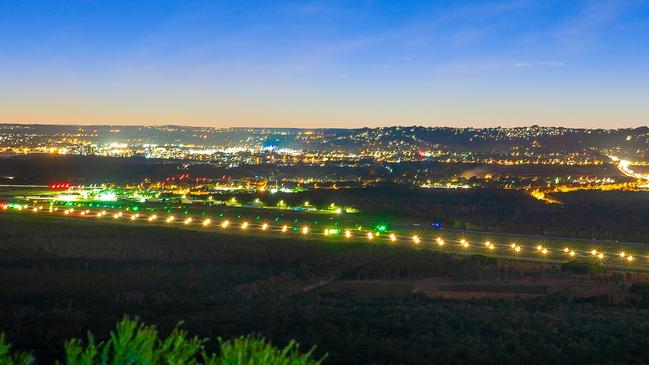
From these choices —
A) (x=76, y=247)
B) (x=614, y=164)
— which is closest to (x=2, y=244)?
(x=76, y=247)

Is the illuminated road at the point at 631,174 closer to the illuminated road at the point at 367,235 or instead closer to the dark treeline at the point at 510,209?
the dark treeline at the point at 510,209

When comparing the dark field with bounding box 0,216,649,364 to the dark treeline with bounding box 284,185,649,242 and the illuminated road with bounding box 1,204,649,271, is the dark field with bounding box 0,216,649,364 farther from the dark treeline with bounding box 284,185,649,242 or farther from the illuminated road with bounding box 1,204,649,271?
the dark treeline with bounding box 284,185,649,242

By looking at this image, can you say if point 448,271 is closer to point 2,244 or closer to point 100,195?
point 2,244

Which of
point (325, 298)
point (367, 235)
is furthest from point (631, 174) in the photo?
point (325, 298)

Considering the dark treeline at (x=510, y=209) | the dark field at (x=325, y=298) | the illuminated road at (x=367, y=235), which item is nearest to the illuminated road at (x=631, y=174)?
the dark treeline at (x=510, y=209)

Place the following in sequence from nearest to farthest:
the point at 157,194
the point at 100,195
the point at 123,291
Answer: the point at 123,291
the point at 100,195
the point at 157,194

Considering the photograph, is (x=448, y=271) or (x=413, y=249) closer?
(x=448, y=271)
